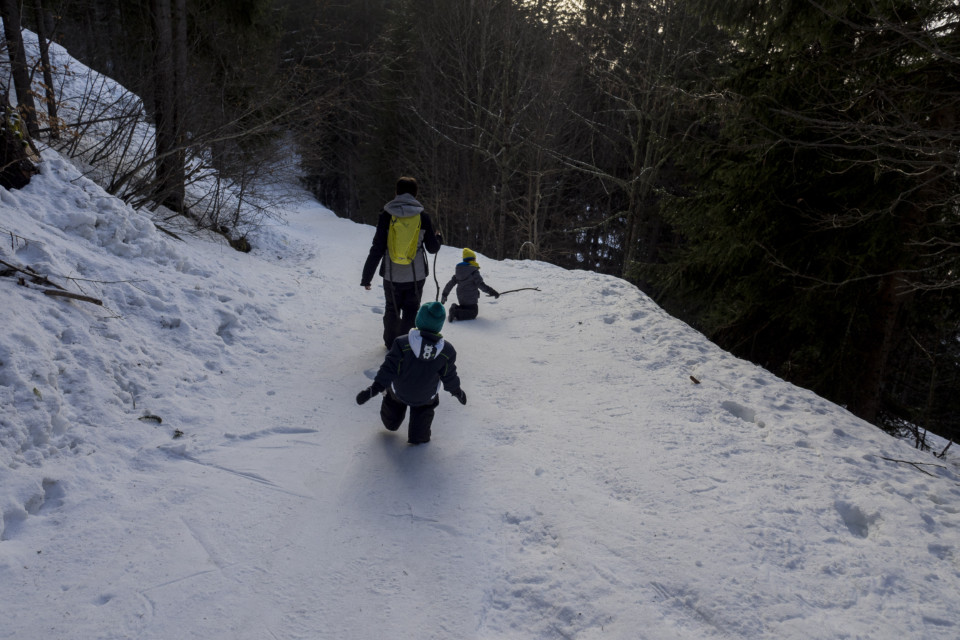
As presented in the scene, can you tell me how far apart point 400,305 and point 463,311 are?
89.5 inches

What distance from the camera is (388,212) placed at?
18.2 ft

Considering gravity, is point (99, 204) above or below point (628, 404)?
above

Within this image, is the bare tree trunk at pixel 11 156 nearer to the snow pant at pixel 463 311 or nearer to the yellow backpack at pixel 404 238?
the yellow backpack at pixel 404 238

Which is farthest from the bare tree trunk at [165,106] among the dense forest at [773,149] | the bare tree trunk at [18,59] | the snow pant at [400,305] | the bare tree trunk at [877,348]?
the bare tree trunk at [877,348]

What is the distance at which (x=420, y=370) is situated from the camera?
13.4ft

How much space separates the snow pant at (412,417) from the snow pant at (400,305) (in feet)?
5.41

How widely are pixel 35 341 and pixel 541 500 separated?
3830 mm

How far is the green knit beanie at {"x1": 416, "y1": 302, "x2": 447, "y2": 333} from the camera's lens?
403cm

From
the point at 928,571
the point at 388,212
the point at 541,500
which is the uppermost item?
the point at 388,212

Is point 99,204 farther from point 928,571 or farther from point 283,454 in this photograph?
point 928,571

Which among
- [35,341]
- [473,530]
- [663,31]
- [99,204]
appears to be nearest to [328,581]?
[473,530]

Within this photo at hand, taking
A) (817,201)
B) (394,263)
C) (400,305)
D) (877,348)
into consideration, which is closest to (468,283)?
(400,305)

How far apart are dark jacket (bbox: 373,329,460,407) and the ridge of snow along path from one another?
48 centimetres

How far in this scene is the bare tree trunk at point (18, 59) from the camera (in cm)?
712
